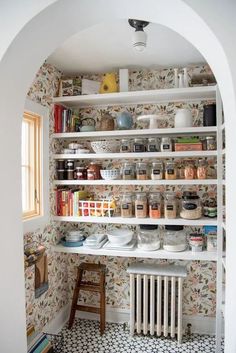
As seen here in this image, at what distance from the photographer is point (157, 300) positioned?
2.37 metres

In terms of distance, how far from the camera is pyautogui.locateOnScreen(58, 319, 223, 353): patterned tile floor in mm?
2260

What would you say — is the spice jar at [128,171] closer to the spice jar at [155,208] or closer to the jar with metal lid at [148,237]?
the spice jar at [155,208]

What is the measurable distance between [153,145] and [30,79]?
1372 millimetres

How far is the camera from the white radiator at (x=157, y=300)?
234 cm

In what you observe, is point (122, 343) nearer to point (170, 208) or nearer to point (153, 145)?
point (170, 208)

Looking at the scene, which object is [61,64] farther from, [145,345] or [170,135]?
[145,345]

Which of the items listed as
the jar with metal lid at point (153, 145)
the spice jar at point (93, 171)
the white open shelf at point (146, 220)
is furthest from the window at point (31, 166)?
the jar with metal lid at point (153, 145)

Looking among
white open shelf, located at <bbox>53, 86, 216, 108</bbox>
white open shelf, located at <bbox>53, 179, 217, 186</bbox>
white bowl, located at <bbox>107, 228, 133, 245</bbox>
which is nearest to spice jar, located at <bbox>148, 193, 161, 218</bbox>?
white open shelf, located at <bbox>53, 179, 217, 186</bbox>

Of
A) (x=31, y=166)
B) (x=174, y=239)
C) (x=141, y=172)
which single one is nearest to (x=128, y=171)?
(x=141, y=172)

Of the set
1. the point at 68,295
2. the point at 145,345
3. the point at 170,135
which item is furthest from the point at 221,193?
the point at 68,295

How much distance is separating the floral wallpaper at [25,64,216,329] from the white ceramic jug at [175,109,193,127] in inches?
9.0

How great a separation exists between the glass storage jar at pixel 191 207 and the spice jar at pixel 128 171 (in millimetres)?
525

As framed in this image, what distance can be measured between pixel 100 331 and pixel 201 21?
2603mm

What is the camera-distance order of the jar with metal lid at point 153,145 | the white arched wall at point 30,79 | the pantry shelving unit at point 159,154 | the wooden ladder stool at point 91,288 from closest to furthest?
the white arched wall at point 30,79, the pantry shelving unit at point 159,154, the jar with metal lid at point 153,145, the wooden ladder stool at point 91,288
